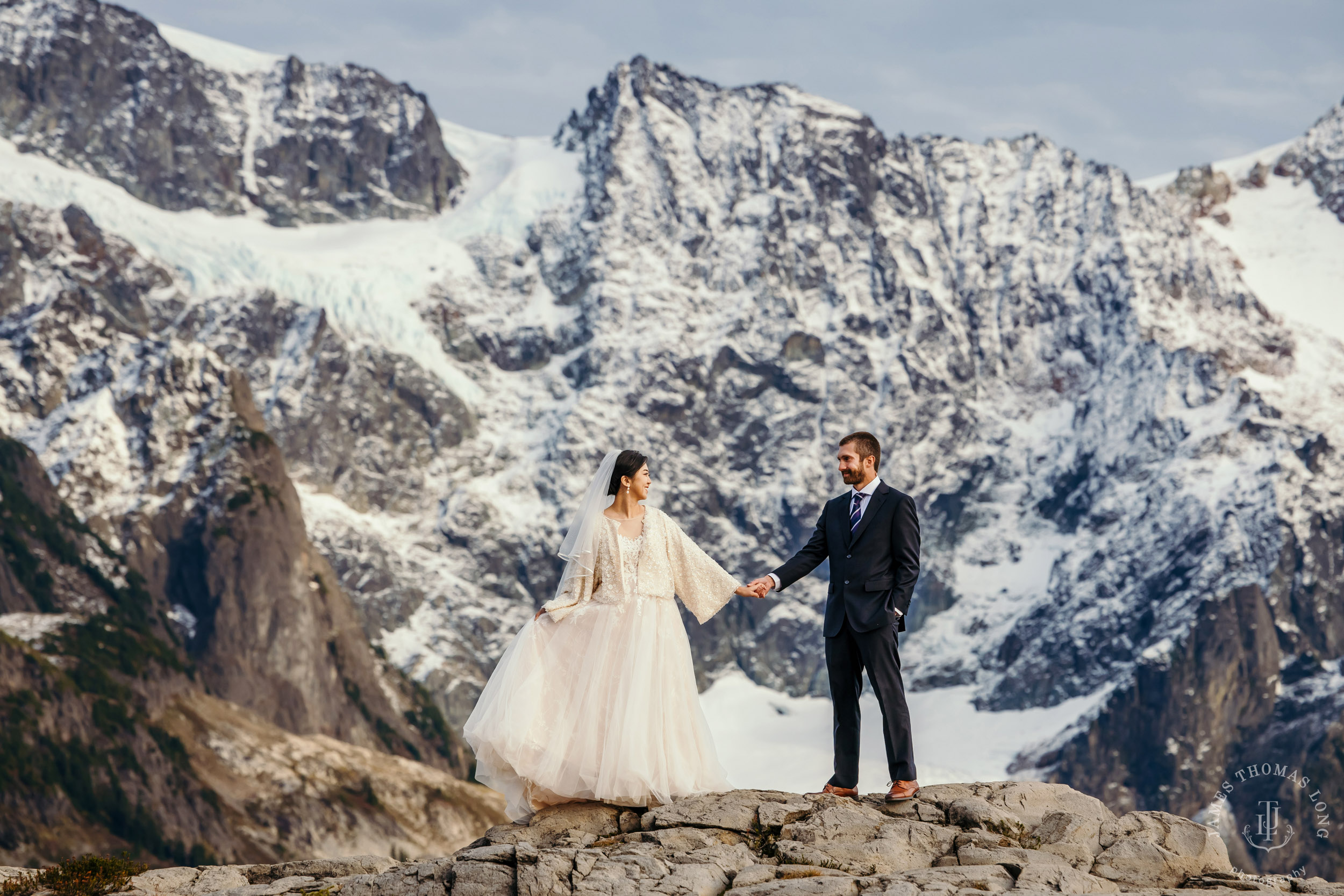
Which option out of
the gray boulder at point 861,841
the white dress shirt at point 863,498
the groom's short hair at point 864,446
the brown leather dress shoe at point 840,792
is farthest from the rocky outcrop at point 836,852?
the groom's short hair at point 864,446

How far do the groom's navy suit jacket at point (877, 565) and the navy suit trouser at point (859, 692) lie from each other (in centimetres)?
23

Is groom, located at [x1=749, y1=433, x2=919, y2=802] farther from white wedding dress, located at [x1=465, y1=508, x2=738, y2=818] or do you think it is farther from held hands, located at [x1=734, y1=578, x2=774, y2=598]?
white wedding dress, located at [x1=465, y1=508, x2=738, y2=818]

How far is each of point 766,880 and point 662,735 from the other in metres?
4.14

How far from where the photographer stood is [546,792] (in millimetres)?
26516

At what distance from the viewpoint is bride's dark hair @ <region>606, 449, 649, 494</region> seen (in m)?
26.9

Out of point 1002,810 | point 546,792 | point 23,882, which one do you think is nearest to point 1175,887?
point 1002,810

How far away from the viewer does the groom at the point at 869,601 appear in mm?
25812

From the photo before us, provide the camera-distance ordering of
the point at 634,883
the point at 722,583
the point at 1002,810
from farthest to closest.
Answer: the point at 722,583 < the point at 1002,810 < the point at 634,883

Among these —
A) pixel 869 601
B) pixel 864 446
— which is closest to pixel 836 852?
pixel 869 601

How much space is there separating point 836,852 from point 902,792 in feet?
7.33

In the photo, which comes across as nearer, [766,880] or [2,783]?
[766,880]

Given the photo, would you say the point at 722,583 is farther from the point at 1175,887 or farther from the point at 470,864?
the point at 1175,887

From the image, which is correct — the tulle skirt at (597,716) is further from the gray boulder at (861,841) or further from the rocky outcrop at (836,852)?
the gray boulder at (861,841)

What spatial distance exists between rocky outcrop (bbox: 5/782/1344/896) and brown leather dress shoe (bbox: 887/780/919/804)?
111 mm
